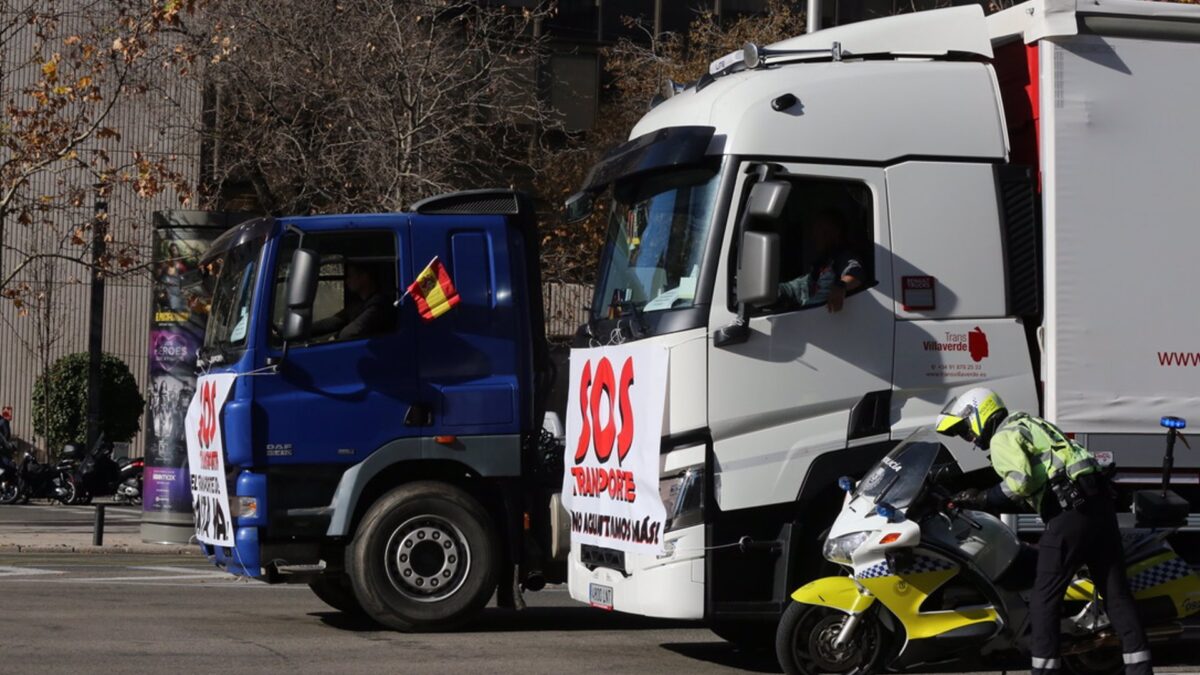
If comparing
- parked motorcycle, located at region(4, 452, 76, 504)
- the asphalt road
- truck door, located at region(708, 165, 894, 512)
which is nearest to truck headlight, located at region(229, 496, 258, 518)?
the asphalt road

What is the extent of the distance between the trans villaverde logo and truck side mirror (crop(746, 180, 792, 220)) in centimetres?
119

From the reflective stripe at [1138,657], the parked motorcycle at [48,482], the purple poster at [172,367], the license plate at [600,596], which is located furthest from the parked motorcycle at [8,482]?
the reflective stripe at [1138,657]

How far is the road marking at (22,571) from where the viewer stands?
15.3m

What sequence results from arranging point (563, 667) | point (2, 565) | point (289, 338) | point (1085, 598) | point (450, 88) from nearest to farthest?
point (1085, 598)
point (563, 667)
point (289, 338)
point (2, 565)
point (450, 88)

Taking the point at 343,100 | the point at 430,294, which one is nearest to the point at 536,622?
the point at 430,294

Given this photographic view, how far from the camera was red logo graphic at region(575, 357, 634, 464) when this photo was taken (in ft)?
30.3

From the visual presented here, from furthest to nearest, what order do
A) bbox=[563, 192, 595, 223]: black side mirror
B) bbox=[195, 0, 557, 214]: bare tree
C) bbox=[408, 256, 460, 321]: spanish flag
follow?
1. bbox=[195, 0, 557, 214]: bare tree
2. bbox=[408, 256, 460, 321]: spanish flag
3. bbox=[563, 192, 595, 223]: black side mirror

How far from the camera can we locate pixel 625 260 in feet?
31.9

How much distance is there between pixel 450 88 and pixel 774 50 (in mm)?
13697

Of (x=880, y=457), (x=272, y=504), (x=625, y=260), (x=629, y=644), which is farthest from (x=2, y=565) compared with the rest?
(x=880, y=457)

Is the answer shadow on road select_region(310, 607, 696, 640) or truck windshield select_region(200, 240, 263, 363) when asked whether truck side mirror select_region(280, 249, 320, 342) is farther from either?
shadow on road select_region(310, 607, 696, 640)

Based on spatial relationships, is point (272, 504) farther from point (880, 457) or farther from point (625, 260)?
point (880, 457)

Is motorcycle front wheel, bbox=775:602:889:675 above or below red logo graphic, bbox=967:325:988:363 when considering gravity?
below

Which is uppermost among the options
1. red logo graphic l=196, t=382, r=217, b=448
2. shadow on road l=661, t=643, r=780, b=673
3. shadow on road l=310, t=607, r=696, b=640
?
red logo graphic l=196, t=382, r=217, b=448
